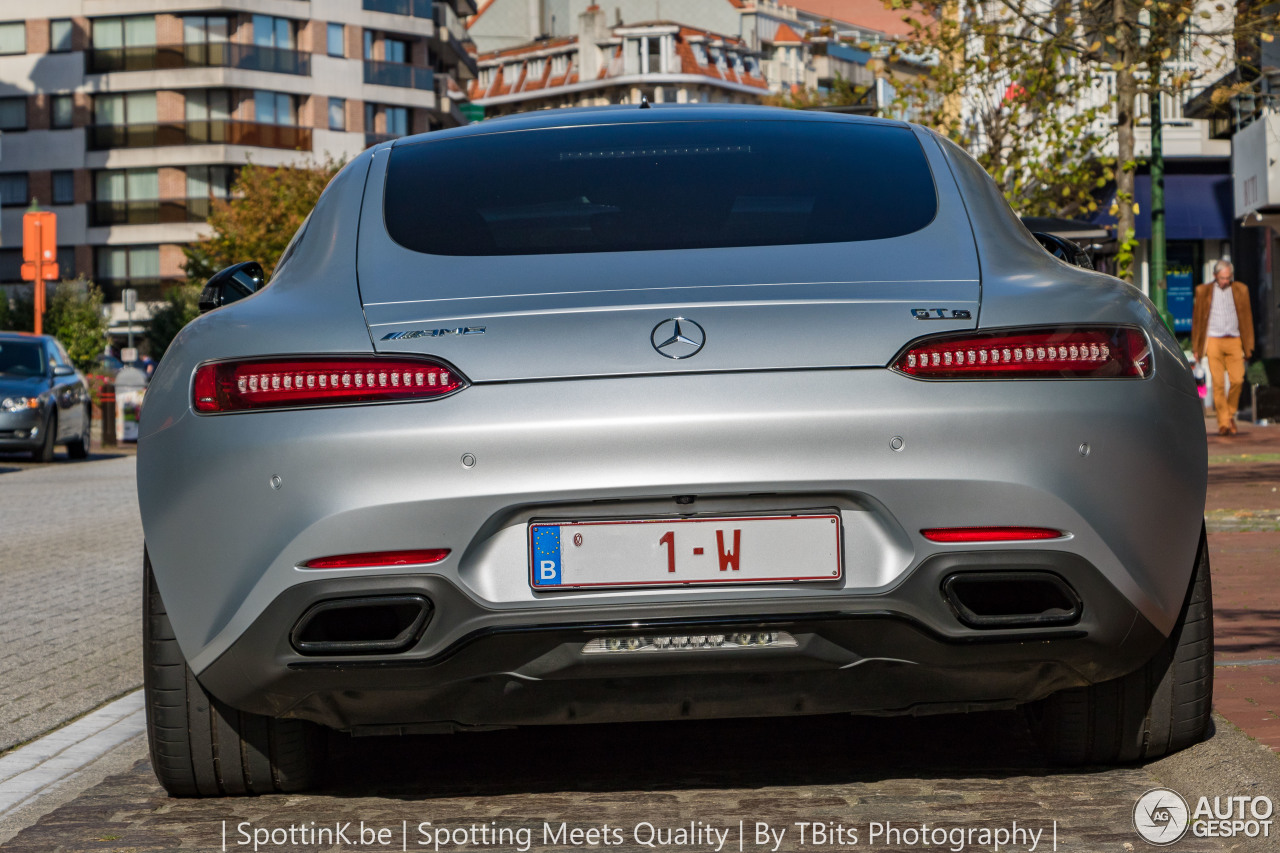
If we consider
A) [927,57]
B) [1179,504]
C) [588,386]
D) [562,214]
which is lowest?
[1179,504]

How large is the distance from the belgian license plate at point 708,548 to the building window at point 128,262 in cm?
8075

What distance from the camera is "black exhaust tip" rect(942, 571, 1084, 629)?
3656mm

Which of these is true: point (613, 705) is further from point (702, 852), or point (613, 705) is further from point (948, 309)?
point (948, 309)

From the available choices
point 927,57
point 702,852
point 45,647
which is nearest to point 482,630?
point 702,852

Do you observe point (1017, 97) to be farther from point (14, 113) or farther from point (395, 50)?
point (14, 113)

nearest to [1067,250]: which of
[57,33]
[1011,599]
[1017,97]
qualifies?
[1011,599]

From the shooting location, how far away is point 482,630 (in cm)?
364

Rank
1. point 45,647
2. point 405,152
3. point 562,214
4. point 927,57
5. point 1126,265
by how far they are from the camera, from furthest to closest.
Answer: point 927,57, point 1126,265, point 45,647, point 405,152, point 562,214

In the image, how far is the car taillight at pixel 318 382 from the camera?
3688 mm

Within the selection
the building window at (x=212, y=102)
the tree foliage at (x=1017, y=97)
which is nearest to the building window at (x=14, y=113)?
the building window at (x=212, y=102)

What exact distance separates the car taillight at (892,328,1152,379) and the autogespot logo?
0.92 meters

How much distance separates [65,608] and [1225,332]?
15.9 m

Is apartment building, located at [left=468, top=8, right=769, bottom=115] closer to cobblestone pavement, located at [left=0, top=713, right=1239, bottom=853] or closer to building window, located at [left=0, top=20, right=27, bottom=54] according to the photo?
building window, located at [left=0, top=20, right=27, bottom=54]

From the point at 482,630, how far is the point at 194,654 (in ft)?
2.19
